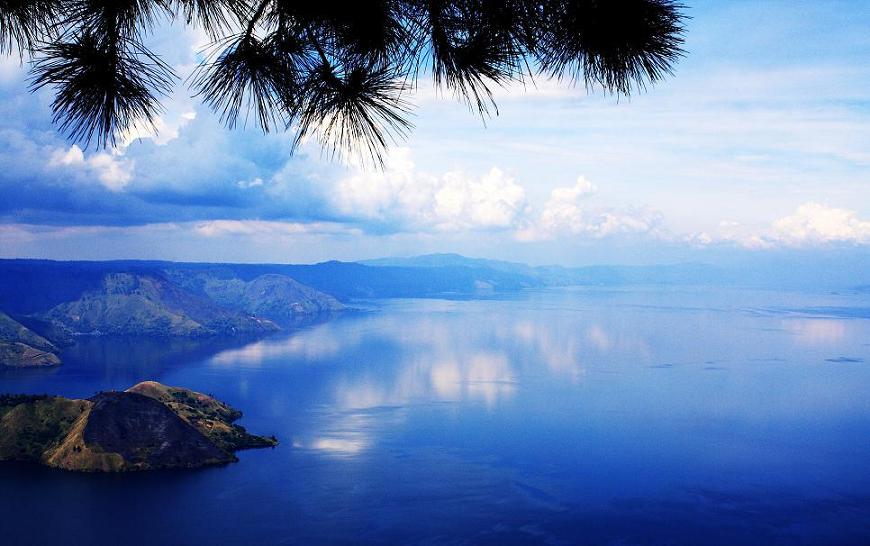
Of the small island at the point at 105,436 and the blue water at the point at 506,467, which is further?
the small island at the point at 105,436

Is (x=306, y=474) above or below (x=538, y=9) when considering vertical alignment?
below

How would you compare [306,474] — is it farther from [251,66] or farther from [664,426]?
[251,66]

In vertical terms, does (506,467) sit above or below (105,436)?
below

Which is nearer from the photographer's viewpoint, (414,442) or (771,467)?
(771,467)

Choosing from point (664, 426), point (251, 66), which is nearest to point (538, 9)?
point (251, 66)
